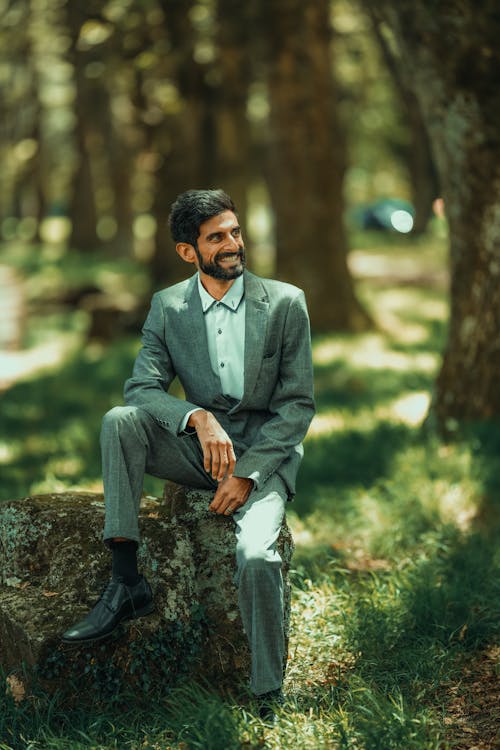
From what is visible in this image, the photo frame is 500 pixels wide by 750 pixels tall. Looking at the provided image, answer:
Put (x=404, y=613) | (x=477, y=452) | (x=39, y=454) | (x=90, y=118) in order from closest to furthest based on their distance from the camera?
(x=404, y=613), (x=477, y=452), (x=39, y=454), (x=90, y=118)

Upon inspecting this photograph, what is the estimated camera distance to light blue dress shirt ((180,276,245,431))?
4.60 meters

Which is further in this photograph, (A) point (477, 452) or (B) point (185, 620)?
(A) point (477, 452)

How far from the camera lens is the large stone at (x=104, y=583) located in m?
4.30

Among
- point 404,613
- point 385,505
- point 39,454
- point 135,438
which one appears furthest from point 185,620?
point 39,454

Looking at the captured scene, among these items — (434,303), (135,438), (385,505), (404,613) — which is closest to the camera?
(135,438)

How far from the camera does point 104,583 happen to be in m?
4.57

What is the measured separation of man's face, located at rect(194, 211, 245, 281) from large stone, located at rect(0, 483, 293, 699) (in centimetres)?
103

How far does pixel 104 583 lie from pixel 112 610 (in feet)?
1.26

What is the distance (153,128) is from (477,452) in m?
12.4

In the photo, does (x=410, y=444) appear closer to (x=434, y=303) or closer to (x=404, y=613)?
(x=404, y=613)

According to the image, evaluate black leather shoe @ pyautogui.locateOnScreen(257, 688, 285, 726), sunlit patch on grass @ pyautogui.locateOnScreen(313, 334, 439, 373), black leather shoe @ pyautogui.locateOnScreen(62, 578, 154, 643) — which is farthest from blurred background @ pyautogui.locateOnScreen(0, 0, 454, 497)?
black leather shoe @ pyautogui.locateOnScreen(257, 688, 285, 726)

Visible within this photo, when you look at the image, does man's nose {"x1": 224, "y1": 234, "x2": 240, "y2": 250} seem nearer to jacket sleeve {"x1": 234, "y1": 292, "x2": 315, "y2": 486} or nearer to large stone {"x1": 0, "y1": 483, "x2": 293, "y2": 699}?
jacket sleeve {"x1": 234, "y1": 292, "x2": 315, "y2": 486}

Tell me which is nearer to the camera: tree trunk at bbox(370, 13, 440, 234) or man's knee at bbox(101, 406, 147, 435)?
man's knee at bbox(101, 406, 147, 435)

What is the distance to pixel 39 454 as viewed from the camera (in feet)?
30.1
